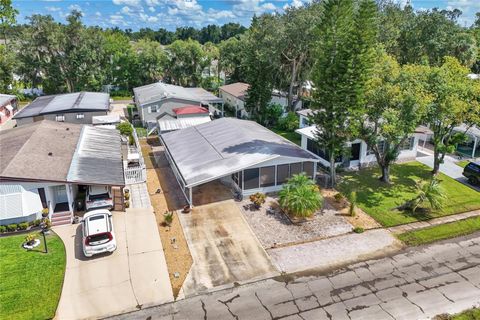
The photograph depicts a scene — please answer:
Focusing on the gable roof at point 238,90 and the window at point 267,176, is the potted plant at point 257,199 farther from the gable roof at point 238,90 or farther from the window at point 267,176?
the gable roof at point 238,90

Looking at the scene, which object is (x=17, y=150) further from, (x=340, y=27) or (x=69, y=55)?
(x=69, y=55)

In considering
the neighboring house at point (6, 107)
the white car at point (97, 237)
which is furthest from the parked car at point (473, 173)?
the neighboring house at point (6, 107)

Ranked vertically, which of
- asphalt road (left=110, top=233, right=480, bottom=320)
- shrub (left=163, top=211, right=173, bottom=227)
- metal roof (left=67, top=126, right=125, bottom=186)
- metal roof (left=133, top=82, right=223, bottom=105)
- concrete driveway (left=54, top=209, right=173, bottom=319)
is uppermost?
metal roof (left=133, top=82, right=223, bottom=105)

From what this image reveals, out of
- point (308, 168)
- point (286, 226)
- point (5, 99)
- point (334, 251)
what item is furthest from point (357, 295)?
point (5, 99)

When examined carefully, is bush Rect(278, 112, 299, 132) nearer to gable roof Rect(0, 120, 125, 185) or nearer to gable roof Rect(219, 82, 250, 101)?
gable roof Rect(219, 82, 250, 101)

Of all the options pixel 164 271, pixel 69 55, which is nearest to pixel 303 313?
pixel 164 271

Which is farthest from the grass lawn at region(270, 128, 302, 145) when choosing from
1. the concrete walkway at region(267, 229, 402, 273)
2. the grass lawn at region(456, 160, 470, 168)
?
the concrete walkway at region(267, 229, 402, 273)
